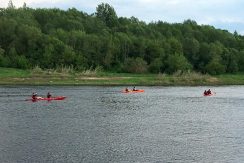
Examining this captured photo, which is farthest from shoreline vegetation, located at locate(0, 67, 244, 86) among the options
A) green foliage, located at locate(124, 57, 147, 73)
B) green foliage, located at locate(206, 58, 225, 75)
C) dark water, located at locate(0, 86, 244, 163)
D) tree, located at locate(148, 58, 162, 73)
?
dark water, located at locate(0, 86, 244, 163)

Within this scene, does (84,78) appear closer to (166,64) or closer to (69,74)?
(69,74)

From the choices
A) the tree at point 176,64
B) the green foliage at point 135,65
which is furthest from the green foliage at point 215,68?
the green foliage at point 135,65

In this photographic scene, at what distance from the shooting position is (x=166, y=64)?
197125 millimetres

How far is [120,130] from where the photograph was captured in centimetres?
6781

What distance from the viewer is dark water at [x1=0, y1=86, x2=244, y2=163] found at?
52125 mm

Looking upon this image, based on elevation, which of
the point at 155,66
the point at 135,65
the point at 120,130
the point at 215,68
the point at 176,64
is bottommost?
the point at 120,130

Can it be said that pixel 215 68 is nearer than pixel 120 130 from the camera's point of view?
No

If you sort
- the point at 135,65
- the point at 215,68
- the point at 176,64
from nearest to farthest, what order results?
the point at 135,65, the point at 176,64, the point at 215,68

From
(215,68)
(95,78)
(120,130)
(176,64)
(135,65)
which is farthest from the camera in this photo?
(215,68)

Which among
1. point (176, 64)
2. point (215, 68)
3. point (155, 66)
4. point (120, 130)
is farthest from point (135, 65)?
point (120, 130)

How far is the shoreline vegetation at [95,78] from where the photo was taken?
158000mm

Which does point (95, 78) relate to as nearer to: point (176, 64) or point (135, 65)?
point (135, 65)

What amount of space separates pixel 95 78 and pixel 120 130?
99237 millimetres

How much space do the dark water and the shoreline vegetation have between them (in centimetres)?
4858
